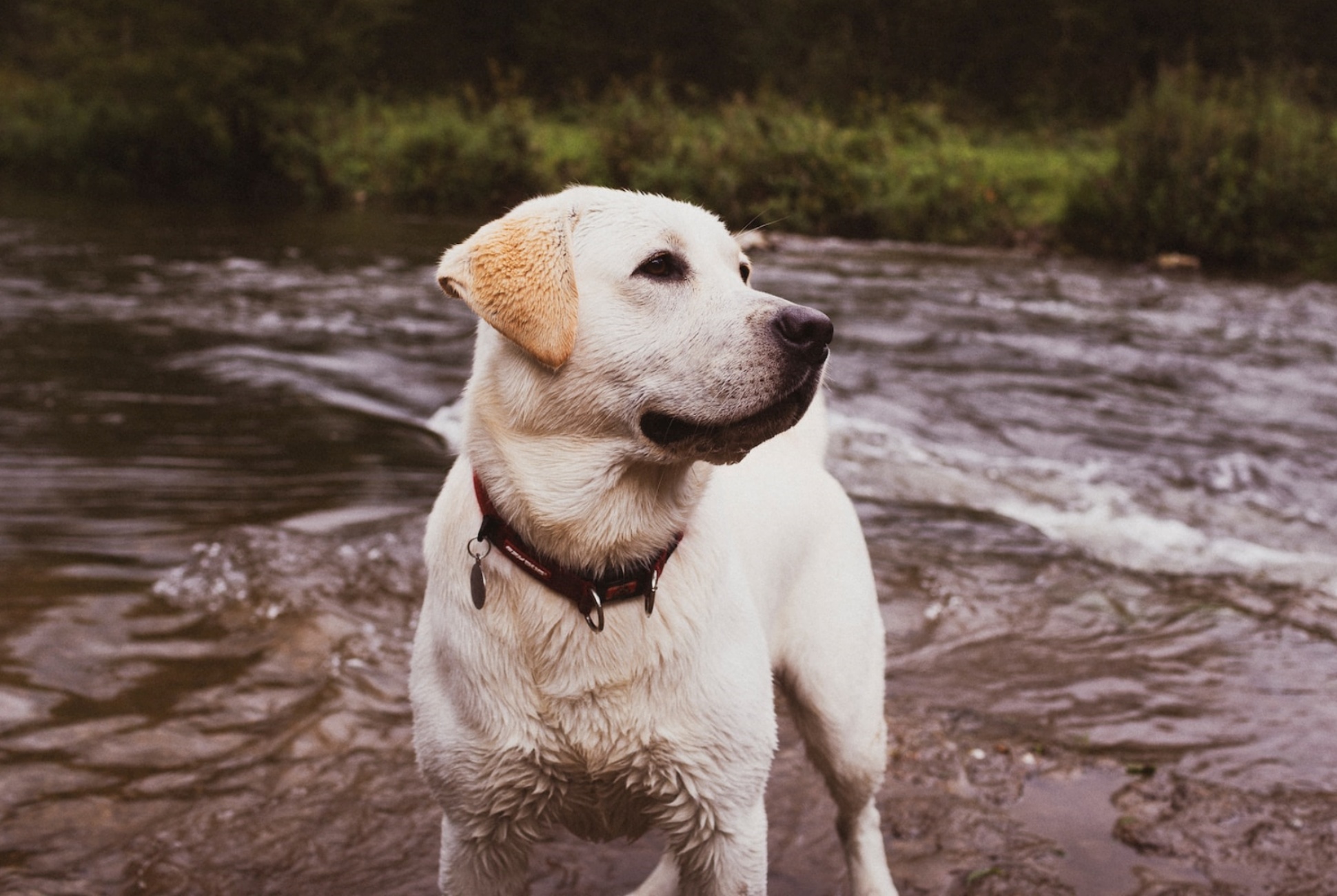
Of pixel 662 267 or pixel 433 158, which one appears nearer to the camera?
pixel 662 267

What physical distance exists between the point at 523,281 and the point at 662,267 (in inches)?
15.2

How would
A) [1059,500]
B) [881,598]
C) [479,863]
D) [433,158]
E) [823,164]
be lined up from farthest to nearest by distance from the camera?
[433,158]
[823,164]
[1059,500]
[881,598]
[479,863]

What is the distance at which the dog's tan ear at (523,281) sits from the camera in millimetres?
2701

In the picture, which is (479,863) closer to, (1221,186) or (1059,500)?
Answer: (1059,500)

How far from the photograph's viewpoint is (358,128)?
2772cm

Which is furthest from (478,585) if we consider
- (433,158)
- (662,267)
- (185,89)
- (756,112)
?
(185,89)

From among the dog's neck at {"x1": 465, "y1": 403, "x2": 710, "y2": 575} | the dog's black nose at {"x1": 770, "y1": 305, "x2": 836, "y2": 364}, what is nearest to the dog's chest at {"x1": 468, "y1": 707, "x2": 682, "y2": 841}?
the dog's neck at {"x1": 465, "y1": 403, "x2": 710, "y2": 575}

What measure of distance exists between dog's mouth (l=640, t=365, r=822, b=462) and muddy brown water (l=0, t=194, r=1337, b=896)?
165cm

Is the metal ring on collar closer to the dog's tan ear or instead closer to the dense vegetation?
the dog's tan ear

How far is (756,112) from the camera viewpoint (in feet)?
77.9

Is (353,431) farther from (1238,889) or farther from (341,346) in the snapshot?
(1238,889)

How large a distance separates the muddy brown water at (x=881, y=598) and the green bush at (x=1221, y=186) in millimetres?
5702

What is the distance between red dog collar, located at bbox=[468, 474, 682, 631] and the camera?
2793 millimetres

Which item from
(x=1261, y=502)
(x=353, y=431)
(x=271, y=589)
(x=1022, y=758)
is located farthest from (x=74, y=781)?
(x=1261, y=502)
